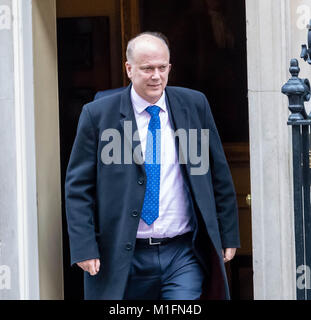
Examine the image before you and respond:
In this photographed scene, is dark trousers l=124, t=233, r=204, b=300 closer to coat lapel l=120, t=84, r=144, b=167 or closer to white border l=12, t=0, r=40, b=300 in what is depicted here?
coat lapel l=120, t=84, r=144, b=167

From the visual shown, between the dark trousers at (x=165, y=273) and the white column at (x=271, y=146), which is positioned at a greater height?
the white column at (x=271, y=146)

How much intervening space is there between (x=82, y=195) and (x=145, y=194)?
337 mm

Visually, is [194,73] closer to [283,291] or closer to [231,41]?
[231,41]

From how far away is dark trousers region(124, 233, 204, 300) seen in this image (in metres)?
4.87

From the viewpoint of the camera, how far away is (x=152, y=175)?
16.0ft

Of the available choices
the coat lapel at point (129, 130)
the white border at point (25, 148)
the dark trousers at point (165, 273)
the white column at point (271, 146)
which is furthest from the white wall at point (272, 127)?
the white border at point (25, 148)

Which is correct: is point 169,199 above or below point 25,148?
below

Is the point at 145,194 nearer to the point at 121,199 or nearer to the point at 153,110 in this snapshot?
the point at 121,199

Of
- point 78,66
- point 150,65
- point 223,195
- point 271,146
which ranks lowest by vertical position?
point 223,195

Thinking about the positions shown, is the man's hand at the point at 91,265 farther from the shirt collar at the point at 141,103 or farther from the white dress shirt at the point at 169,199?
the shirt collar at the point at 141,103

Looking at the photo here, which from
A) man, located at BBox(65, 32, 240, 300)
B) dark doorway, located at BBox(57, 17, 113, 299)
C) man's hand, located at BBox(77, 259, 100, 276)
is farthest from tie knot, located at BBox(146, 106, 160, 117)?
dark doorway, located at BBox(57, 17, 113, 299)

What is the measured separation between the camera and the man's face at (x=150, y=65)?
188 inches

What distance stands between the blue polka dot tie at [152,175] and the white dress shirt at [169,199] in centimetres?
2

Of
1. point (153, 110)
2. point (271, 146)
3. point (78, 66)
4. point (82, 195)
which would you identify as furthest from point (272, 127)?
point (78, 66)
